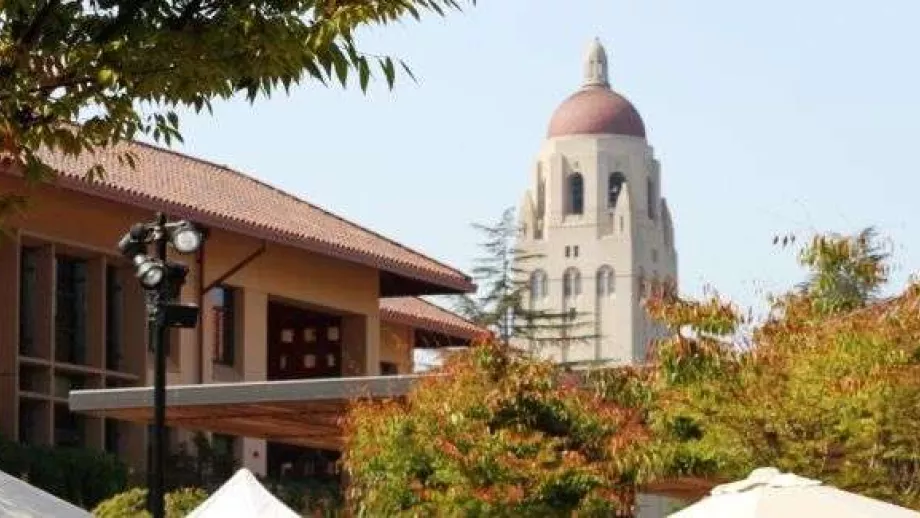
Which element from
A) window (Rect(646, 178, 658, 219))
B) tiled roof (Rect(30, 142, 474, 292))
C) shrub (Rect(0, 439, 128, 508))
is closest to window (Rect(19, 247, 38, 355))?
tiled roof (Rect(30, 142, 474, 292))

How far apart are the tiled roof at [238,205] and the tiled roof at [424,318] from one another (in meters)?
2.89

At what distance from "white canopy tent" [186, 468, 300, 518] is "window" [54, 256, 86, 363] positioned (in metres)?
17.6

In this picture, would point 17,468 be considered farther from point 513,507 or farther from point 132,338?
point 513,507

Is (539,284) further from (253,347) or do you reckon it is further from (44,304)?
(44,304)

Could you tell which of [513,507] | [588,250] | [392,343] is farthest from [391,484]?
[588,250]

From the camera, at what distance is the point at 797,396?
23547 mm

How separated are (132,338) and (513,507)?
13.9m

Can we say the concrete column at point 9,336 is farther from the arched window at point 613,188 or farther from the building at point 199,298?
the arched window at point 613,188

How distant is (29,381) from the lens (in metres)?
35.7

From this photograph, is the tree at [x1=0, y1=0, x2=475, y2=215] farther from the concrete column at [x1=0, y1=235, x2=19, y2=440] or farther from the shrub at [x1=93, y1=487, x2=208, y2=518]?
the concrete column at [x1=0, y1=235, x2=19, y2=440]

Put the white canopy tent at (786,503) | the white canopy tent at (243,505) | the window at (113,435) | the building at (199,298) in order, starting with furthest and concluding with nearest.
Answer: the window at (113,435) → the building at (199,298) → the white canopy tent at (243,505) → the white canopy tent at (786,503)

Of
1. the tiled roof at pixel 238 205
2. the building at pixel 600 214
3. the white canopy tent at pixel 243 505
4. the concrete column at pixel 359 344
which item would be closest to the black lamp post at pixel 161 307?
the white canopy tent at pixel 243 505

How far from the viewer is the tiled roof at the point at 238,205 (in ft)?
118

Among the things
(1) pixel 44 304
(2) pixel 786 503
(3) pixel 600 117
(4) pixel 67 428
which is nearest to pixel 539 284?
(3) pixel 600 117
